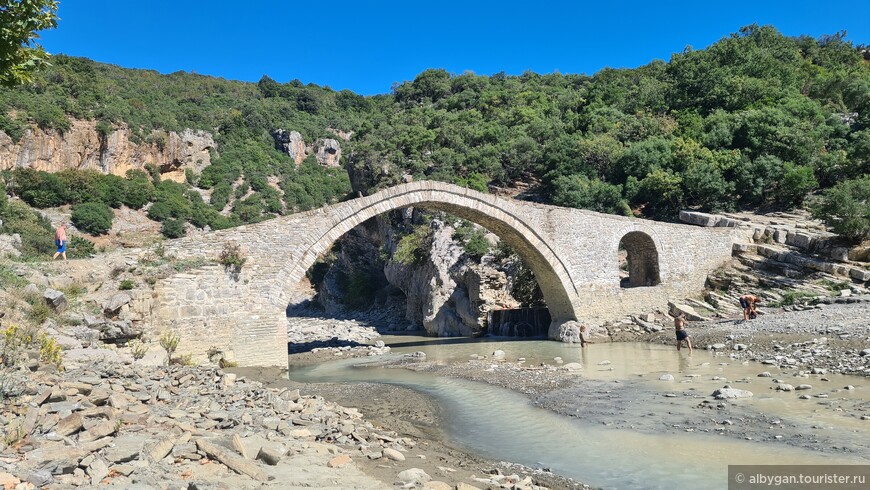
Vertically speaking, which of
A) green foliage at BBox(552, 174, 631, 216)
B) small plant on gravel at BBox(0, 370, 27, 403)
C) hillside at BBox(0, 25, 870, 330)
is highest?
hillside at BBox(0, 25, 870, 330)

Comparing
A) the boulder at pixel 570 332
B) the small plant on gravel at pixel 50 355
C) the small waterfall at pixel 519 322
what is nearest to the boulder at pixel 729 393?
the small plant on gravel at pixel 50 355

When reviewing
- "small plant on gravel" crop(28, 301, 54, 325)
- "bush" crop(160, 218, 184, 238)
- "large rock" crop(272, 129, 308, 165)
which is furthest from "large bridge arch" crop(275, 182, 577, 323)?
"large rock" crop(272, 129, 308, 165)

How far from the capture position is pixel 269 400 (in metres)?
6.32

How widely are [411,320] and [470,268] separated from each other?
259 inches

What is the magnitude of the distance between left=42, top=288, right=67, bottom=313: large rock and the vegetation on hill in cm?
A: 1908

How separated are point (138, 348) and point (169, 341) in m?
0.76

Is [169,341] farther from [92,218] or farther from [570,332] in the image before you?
[92,218]

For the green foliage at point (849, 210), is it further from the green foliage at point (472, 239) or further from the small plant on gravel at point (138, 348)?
the small plant on gravel at point (138, 348)

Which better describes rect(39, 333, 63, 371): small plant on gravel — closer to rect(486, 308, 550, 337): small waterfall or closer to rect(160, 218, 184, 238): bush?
rect(486, 308, 550, 337): small waterfall

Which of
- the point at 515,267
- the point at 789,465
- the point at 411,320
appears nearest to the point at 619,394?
the point at 789,465

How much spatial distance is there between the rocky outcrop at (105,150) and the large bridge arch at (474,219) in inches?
1179

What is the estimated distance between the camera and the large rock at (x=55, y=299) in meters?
8.53

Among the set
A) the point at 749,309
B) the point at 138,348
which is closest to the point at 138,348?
the point at 138,348

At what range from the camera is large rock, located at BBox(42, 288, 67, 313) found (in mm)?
8531
